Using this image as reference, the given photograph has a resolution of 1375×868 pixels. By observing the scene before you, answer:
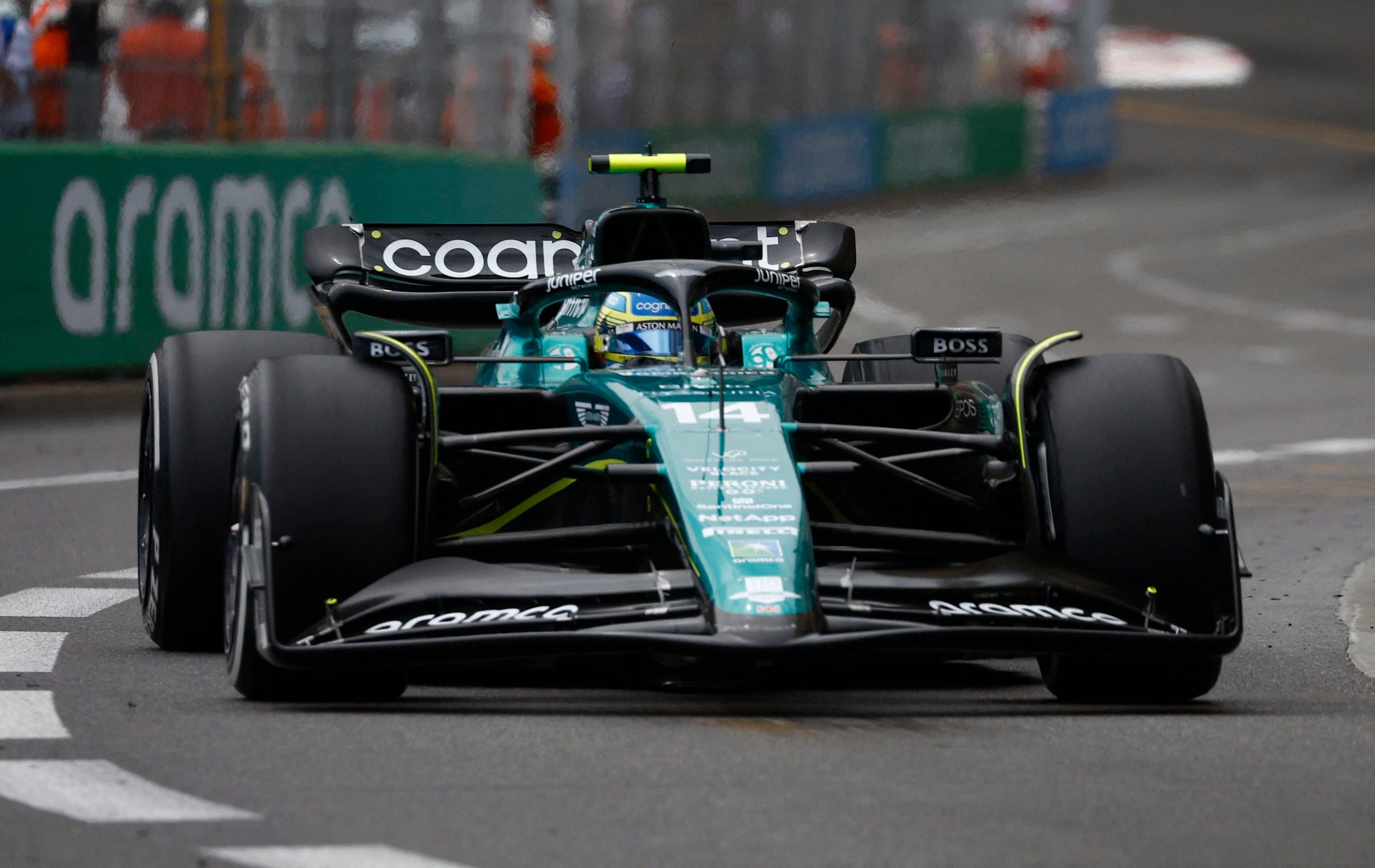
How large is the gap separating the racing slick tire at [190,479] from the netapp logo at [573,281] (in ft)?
2.79

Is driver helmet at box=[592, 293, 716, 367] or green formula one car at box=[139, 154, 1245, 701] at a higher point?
driver helmet at box=[592, 293, 716, 367]

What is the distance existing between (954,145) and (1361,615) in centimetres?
3166

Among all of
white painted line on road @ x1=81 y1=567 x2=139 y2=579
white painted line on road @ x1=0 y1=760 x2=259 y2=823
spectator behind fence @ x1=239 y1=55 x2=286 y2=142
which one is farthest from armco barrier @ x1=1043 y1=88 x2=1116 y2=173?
white painted line on road @ x1=0 y1=760 x2=259 y2=823

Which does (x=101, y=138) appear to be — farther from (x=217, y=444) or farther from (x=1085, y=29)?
(x=1085, y=29)

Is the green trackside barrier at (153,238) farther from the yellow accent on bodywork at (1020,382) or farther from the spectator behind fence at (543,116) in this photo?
the yellow accent on bodywork at (1020,382)

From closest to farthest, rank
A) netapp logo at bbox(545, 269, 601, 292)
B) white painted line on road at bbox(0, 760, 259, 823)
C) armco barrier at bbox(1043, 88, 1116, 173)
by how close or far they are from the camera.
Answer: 1. white painted line on road at bbox(0, 760, 259, 823)
2. netapp logo at bbox(545, 269, 601, 292)
3. armco barrier at bbox(1043, 88, 1116, 173)

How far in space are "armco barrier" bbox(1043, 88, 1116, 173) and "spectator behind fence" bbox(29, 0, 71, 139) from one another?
93.0 ft

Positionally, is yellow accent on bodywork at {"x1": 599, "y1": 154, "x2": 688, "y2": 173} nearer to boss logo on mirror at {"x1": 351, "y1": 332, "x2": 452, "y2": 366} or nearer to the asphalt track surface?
the asphalt track surface

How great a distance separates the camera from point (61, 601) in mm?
9039

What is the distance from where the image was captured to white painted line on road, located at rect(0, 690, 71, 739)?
20.5 feet

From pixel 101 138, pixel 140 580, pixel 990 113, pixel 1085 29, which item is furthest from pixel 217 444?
pixel 1085 29

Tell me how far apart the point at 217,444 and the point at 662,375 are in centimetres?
152

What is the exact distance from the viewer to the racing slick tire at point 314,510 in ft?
22.1

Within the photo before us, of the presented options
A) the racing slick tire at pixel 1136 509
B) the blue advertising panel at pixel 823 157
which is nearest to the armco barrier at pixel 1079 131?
the blue advertising panel at pixel 823 157
